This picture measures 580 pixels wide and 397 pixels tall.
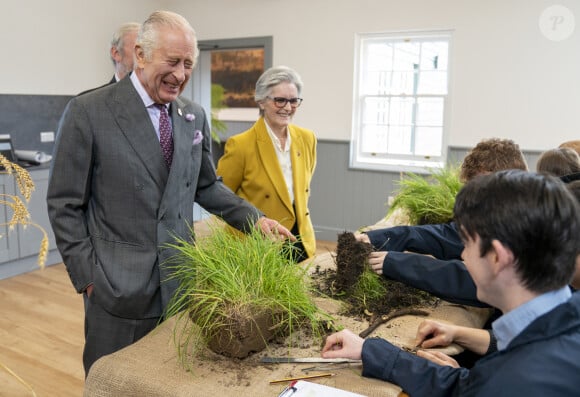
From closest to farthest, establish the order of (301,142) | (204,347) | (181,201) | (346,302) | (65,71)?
1. (204,347)
2. (346,302)
3. (181,201)
4. (301,142)
5. (65,71)

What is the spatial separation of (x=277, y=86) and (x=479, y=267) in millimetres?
1978

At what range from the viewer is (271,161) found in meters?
2.91

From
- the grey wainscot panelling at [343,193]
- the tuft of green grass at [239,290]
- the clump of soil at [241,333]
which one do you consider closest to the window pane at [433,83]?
the grey wainscot panelling at [343,193]

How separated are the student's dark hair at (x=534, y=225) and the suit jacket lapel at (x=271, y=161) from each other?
1.84 meters

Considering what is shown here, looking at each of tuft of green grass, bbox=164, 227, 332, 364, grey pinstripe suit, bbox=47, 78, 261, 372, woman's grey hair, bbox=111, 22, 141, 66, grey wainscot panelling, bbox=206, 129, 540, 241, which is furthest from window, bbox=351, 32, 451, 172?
tuft of green grass, bbox=164, 227, 332, 364

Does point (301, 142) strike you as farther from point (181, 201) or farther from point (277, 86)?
point (181, 201)

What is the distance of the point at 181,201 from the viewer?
193 cm

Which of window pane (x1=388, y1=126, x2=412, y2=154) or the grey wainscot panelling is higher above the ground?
window pane (x1=388, y1=126, x2=412, y2=154)

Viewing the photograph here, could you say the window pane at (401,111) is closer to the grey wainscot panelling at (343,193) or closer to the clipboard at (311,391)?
the grey wainscot panelling at (343,193)

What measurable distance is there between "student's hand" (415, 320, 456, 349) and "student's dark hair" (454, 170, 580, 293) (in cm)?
49

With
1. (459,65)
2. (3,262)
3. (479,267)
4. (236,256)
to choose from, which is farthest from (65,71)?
(479,267)

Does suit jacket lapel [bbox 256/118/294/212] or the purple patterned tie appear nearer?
the purple patterned tie

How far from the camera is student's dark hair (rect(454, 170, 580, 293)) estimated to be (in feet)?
3.38

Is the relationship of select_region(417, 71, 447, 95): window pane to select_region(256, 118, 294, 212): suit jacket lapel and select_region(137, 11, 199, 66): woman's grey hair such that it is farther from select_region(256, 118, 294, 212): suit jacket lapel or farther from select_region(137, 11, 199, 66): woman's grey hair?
select_region(137, 11, 199, 66): woman's grey hair
